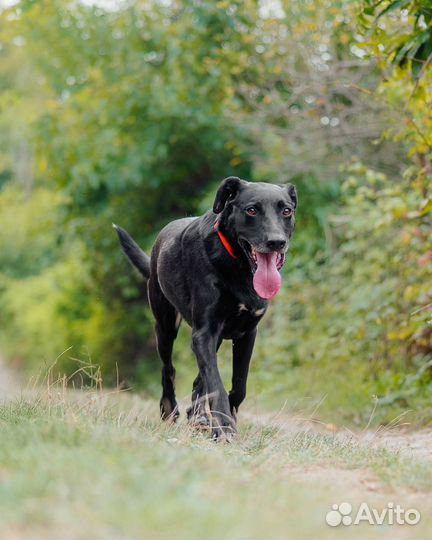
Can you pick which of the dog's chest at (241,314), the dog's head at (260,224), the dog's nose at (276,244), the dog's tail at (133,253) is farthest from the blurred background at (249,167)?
the dog's nose at (276,244)

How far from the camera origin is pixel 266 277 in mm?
5234

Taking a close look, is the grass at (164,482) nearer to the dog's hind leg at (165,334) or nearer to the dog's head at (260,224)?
the dog's head at (260,224)

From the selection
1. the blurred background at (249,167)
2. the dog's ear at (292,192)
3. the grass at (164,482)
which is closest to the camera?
the grass at (164,482)

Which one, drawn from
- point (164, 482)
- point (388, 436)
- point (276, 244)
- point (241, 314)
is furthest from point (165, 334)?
point (164, 482)

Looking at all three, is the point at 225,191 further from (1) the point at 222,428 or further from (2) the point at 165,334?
(2) the point at 165,334

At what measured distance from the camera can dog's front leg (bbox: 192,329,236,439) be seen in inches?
201

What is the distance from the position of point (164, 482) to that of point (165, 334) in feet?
12.2

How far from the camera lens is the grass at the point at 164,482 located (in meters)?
2.69

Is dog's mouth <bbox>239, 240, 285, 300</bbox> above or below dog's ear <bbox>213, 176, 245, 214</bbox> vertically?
below

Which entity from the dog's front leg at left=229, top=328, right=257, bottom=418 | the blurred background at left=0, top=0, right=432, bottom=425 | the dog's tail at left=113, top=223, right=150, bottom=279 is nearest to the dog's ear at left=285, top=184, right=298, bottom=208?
the dog's front leg at left=229, top=328, right=257, bottom=418

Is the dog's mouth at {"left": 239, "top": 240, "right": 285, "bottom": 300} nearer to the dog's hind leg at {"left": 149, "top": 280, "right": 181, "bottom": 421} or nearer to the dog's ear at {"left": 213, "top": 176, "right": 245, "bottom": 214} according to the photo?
the dog's ear at {"left": 213, "top": 176, "right": 245, "bottom": 214}

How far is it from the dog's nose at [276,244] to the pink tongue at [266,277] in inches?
4.0

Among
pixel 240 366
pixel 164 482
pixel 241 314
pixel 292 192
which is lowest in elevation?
pixel 240 366

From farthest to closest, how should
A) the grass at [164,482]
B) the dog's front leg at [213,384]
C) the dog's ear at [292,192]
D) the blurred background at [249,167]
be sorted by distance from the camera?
the blurred background at [249,167]
the dog's ear at [292,192]
the dog's front leg at [213,384]
the grass at [164,482]
